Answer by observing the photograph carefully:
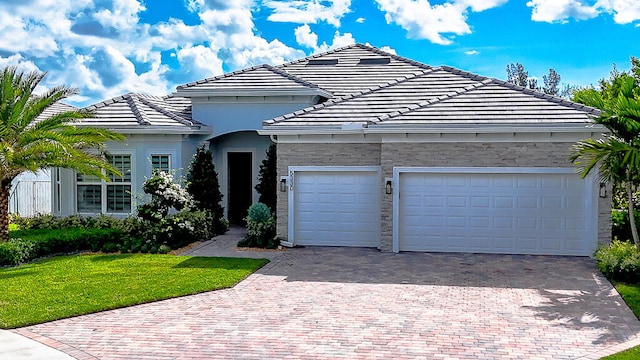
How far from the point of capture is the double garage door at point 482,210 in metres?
15.4

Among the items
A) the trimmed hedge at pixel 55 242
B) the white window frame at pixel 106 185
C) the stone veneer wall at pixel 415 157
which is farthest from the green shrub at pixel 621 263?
the white window frame at pixel 106 185

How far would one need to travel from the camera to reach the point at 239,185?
22.2 metres

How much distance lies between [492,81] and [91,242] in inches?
466

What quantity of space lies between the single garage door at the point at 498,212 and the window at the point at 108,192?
29.1 feet

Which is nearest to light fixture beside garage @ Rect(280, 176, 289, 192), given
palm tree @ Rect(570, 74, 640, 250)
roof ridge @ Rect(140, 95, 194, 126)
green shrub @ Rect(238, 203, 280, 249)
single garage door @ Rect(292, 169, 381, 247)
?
single garage door @ Rect(292, 169, 381, 247)

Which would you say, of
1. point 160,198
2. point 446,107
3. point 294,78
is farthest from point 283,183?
point 294,78

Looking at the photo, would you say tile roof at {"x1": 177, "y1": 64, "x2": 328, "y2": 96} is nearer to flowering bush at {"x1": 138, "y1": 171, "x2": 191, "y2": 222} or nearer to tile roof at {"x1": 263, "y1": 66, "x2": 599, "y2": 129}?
tile roof at {"x1": 263, "y1": 66, "x2": 599, "y2": 129}

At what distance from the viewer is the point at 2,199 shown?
15953mm

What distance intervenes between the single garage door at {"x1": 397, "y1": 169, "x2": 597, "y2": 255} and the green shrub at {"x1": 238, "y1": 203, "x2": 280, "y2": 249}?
3.49 metres

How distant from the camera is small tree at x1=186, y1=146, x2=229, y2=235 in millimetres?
19734

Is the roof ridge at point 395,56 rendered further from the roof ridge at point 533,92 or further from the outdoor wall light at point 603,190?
the outdoor wall light at point 603,190

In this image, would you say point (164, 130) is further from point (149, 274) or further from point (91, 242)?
point (149, 274)

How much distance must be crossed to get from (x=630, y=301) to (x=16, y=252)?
1315 centimetres

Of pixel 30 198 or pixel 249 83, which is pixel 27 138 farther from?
pixel 30 198
